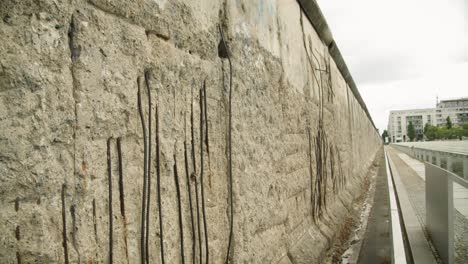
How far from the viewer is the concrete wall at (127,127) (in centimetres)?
120

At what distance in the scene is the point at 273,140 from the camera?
3143 mm

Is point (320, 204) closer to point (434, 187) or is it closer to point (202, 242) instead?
point (434, 187)

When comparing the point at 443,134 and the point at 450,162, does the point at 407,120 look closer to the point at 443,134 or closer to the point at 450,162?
the point at 443,134

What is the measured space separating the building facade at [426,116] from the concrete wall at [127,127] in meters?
118

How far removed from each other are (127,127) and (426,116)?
132 m

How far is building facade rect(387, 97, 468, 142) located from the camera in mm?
112781

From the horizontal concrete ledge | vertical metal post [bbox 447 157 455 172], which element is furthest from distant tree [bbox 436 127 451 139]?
the horizontal concrete ledge

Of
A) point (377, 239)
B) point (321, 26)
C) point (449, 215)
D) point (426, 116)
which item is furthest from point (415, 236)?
point (426, 116)

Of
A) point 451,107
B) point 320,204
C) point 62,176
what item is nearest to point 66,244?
point 62,176

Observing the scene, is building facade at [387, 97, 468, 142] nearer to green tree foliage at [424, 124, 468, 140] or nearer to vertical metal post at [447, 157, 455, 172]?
green tree foliage at [424, 124, 468, 140]

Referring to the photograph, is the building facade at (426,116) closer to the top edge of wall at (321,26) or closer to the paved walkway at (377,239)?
the top edge of wall at (321,26)

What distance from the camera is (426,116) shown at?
4636 inches

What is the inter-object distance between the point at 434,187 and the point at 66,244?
415 centimetres

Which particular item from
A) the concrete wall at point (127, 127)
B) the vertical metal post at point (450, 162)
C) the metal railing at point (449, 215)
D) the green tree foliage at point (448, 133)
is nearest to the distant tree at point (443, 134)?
the green tree foliage at point (448, 133)
